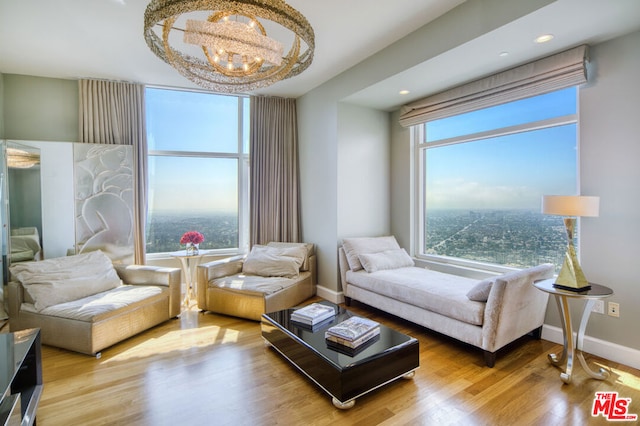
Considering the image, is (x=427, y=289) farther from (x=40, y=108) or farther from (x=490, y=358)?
(x=40, y=108)

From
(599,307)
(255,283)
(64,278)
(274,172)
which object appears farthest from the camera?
(274,172)

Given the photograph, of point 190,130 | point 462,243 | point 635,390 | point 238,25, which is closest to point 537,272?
point 635,390

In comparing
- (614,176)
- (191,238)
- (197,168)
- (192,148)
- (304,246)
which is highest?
(192,148)

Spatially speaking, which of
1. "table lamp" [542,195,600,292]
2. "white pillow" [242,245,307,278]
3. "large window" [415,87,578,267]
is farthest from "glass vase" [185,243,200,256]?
"table lamp" [542,195,600,292]

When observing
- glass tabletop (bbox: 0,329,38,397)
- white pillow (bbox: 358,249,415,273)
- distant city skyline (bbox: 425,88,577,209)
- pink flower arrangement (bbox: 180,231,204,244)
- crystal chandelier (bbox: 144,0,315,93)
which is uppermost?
crystal chandelier (bbox: 144,0,315,93)

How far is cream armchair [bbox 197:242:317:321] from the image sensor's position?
344cm

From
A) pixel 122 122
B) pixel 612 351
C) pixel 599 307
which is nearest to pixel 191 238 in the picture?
pixel 122 122

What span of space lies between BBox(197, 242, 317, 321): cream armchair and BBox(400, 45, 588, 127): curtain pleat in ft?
7.48

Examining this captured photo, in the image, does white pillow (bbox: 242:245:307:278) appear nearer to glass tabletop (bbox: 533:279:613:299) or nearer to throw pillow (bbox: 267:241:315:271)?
throw pillow (bbox: 267:241:315:271)

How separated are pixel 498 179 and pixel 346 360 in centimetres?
263

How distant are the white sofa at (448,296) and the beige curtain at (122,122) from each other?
2.65m

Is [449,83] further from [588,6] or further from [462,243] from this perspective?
[462,243]

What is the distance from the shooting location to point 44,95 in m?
3.94

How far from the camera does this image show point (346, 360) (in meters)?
2.03
